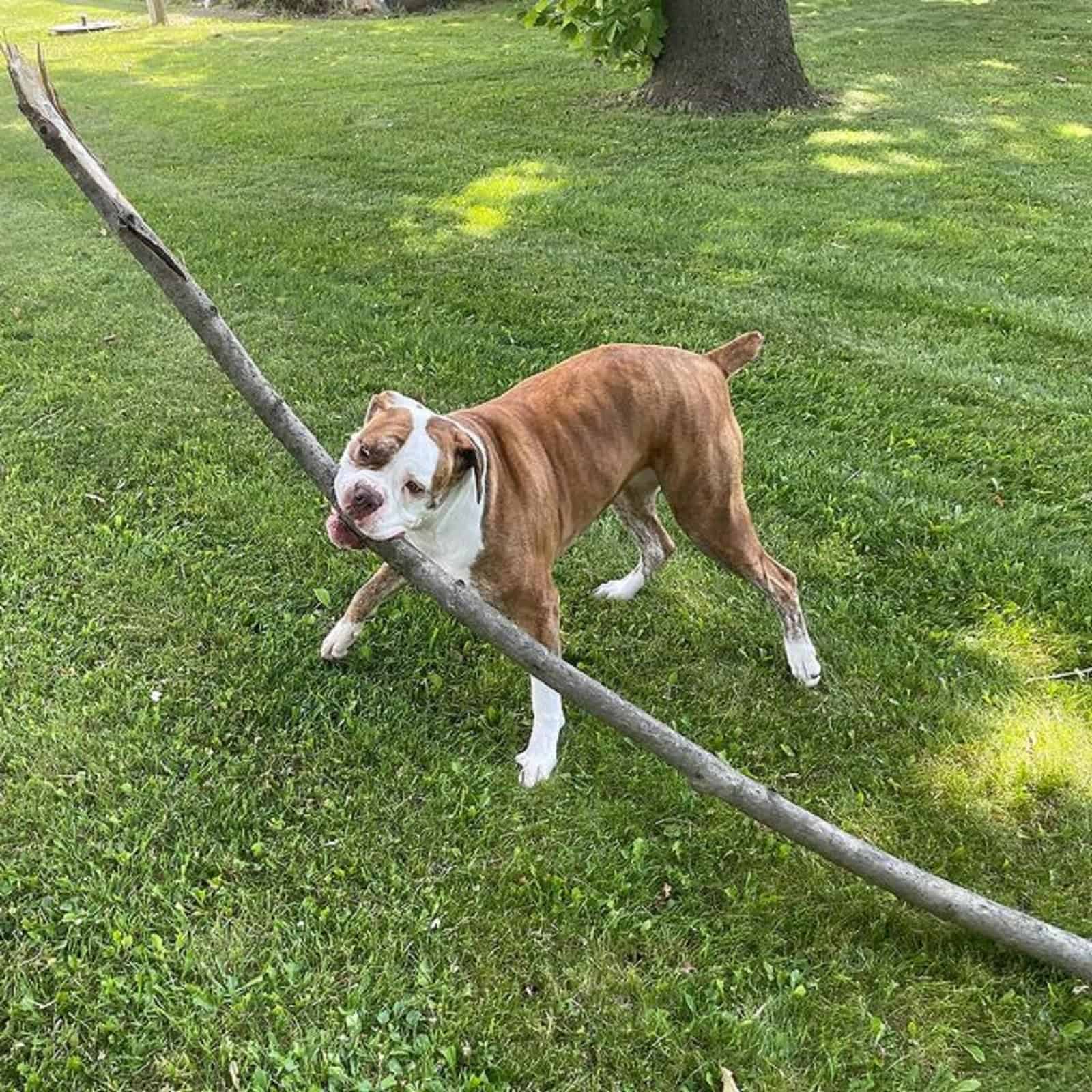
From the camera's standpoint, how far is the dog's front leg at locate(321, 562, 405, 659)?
11.9 ft

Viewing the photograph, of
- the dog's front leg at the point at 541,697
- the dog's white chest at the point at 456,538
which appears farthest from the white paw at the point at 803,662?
the dog's white chest at the point at 456,538

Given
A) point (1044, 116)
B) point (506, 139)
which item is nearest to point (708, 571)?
point (506, 139)

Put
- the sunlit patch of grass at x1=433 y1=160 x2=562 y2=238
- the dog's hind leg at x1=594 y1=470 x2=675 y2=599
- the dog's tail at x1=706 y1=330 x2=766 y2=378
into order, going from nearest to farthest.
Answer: the dog's tail at x1=706 y1=330 x2=766 y2=378 < the dog's hind leg at x1=594 y1=470 x2=675 y2=599 < the sunlit patch of grass at x1=433 y1=160 x2=562 y2=238

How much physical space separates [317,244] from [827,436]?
13.9 ft

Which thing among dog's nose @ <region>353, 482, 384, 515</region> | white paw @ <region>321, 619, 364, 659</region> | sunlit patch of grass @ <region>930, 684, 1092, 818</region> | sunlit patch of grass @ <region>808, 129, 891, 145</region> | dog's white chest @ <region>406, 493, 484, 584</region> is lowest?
sunlit patch of grass @ <region>930, 684, 1092, 818</region>

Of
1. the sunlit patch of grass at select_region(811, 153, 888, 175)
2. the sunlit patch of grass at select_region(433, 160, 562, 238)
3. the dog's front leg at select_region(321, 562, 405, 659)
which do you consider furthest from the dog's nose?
the sunlit patch of grass at select_region(811, 153, 888, 175)

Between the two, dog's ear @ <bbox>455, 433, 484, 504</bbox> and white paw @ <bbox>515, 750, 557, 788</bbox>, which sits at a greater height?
dog's ear @ <bbox>455, 433, 484, 504</bbox>

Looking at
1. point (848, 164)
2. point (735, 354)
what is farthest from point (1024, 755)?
point (848, 164)

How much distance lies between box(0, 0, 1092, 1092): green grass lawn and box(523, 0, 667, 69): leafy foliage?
3021 mm

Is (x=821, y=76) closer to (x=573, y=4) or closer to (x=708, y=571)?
(x=573, y=4)

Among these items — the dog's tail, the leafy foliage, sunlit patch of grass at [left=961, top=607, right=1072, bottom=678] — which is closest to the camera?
the dog's tail

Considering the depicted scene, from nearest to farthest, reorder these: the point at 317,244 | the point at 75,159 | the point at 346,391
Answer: the point at 75,159
the point at 346,391
the point at 317,244

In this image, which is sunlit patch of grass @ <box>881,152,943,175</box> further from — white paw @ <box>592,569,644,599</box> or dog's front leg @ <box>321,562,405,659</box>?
dog's front leg @ <box>321,562,405,659</box>

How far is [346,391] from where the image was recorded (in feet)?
18.2
